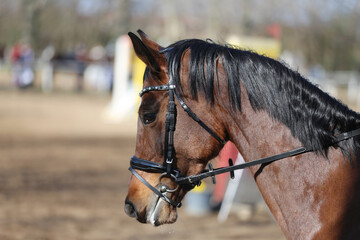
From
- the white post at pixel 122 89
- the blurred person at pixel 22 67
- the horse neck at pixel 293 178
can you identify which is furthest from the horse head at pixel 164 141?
the blurred person at pixel 22 67

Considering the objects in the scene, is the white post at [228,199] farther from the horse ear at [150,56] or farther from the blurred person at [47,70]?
the blurred person at [47,70]

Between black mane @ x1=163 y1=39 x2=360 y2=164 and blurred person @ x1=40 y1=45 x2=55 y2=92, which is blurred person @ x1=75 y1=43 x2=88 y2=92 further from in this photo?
black mane @ x1=163 y1=39 x2=360 y2=164

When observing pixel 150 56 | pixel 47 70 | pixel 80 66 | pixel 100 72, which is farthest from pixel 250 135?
pixel 100 72

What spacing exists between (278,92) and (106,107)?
19643 millimetres

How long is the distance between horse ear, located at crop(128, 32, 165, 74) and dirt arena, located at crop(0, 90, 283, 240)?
0.92 metres

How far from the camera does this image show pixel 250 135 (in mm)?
2328

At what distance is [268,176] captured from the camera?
2309mm

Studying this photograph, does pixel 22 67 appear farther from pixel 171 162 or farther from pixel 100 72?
pixel 171 162

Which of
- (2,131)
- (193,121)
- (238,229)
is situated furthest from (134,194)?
(2,131)

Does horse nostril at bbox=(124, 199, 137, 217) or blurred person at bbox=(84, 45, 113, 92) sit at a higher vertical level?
horse nostril at bbox=(124, 199, 137, 217)

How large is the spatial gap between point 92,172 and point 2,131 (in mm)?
5062

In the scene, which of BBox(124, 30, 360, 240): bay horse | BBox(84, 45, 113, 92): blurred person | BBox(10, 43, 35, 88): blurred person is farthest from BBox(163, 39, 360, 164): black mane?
BBox(84, 45, 113, 92): blurred person

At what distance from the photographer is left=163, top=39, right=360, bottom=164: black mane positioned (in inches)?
87.3

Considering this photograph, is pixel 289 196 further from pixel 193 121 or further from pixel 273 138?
pixel 193 121
